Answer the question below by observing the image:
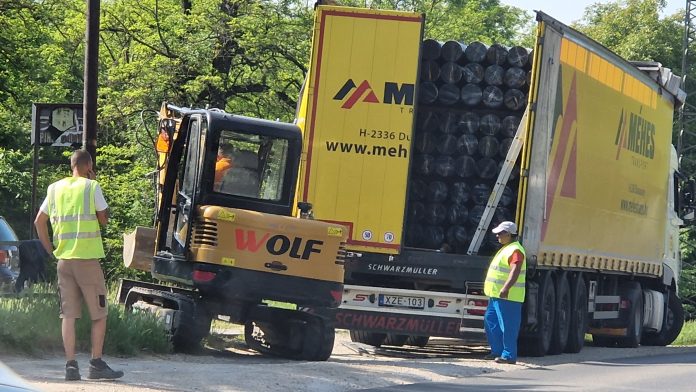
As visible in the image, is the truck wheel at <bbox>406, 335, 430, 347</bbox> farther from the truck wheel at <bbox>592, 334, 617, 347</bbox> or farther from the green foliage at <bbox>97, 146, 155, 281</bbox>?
the green foliage at <bbox>97, 146, 155, 281</bbox>

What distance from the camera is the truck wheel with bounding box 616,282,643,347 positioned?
22.3 m

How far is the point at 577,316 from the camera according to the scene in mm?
19031

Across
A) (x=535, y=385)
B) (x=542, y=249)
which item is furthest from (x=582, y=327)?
(x=535, y=385)

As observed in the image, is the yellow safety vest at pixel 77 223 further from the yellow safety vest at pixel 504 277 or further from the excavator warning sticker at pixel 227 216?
the yellow safety vest at pixel 504 277

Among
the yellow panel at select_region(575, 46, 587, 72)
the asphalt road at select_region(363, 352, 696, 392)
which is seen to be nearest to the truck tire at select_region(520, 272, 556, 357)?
the asphalt road at select_region(363, 352, 696, 392)

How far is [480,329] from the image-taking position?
16.3m

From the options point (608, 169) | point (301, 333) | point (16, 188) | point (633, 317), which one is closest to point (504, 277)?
point (301, 333)

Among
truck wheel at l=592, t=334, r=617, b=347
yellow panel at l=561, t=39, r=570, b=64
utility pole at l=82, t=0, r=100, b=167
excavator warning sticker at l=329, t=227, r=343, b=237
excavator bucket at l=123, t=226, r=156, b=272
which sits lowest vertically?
truck wheel at l=592, t=334, r=617, b=347

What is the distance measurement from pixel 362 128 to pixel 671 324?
36.9ft

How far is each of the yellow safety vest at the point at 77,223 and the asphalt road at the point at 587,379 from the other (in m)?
2.89

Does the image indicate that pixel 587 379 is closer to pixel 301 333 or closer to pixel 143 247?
pixel 301 333

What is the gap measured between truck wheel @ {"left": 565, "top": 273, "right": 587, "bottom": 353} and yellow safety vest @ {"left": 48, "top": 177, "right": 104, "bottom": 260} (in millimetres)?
9695

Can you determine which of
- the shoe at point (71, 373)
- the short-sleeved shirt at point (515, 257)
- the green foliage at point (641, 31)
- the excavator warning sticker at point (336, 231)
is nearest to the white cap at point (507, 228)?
the short-sleeved shirt at point (515, 257)

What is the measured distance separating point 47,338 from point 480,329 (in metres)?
5.89
